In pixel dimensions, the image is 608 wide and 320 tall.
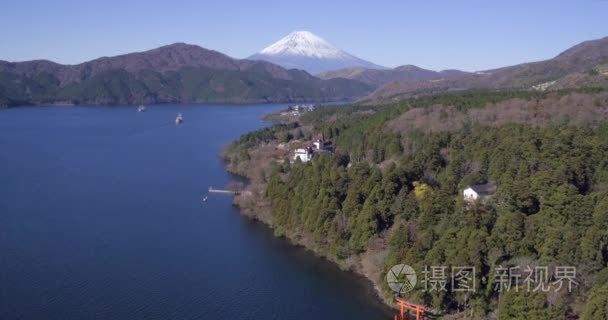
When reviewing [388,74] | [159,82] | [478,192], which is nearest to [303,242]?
[478,192]

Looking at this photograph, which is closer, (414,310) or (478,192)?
(414,310)

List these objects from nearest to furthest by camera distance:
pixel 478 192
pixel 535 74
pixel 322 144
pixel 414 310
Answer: pixel 414 310 → pixel 478 192 → pixel 322 144 → pixel 535 74

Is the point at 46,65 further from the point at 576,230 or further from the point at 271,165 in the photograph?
the point at 576,230

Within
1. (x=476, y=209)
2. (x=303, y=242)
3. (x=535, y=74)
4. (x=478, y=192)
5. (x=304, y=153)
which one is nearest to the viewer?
(x=476, y=209)

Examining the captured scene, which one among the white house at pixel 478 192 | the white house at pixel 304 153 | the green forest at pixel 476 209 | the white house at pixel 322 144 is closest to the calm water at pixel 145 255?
the green forest at pixel 476 209

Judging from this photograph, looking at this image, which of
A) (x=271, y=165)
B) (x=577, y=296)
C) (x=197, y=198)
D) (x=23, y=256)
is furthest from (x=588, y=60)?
(x=23, y=256)

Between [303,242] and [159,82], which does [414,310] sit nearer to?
[303,242]

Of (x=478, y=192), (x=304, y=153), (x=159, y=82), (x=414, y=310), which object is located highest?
(x=159, y=82)
